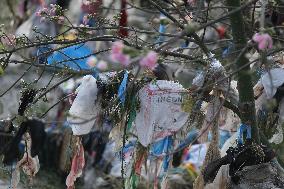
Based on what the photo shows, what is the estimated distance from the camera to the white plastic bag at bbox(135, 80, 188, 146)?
360cm

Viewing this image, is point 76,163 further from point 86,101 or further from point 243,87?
point 243,87

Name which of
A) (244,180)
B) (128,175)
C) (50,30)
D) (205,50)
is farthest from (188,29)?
(50,30)

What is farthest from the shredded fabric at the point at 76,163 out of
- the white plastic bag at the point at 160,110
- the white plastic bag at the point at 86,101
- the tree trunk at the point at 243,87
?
the tree trunk at the point at 243,87

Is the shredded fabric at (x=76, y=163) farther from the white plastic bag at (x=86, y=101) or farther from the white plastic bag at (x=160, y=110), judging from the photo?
the white plastic bag at (x=160, y=110)

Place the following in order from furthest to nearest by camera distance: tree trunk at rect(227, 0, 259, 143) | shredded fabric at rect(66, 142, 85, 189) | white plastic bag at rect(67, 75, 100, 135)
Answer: shredded fabric at rect(66, 142, 85, 189)
white plastic bag at rect(67, 75, 100, 135)
tree trunk at rect(227, 0, 259, 143)

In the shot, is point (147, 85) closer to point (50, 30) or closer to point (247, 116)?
point (247, 116)

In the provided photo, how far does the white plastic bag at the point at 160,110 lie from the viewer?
3.60 meters

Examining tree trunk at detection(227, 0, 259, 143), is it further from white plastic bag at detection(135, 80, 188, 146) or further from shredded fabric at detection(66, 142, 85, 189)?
shredded fabric at detection(66, 142, 85, 189)

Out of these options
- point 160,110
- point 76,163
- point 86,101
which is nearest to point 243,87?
point 160,110

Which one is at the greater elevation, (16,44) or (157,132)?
(16,44)

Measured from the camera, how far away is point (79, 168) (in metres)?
4.06

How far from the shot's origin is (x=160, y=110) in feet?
11.9

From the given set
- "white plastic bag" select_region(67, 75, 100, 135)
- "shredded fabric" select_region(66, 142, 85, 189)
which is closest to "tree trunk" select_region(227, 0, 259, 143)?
"white plastic bag" select_region(67, 75, 100, 135)

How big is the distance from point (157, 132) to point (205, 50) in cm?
59
